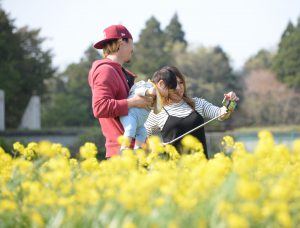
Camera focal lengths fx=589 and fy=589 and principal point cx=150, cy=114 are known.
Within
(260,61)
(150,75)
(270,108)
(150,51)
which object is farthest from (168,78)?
(260,61)

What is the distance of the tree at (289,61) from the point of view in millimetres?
54469

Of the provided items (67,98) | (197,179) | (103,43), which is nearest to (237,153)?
(197,179)

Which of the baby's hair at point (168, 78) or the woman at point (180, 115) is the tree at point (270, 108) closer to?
the woman at point (180, 115)

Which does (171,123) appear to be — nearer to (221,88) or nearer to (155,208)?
(155,208)

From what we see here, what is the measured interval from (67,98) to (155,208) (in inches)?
1537

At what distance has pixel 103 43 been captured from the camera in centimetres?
458

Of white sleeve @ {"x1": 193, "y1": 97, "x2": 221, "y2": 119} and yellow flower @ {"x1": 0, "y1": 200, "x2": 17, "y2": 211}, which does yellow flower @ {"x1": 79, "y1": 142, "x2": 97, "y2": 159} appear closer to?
yellow flower @ {"x1": 0, "y1": 200, "x2": 17, "y2": 211}

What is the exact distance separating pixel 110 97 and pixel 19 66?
32.5 metres

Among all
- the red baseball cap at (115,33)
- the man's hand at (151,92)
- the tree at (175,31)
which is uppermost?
the tree at (175,31)

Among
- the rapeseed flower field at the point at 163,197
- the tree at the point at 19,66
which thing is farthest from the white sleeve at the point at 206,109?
the tree at the point at 19,66

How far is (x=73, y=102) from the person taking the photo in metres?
41.1

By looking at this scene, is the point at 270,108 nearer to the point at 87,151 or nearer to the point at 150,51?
the point at 150,51

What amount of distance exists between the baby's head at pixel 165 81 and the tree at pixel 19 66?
26.3m

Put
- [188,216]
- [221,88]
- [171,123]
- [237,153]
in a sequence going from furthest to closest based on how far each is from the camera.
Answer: [221,88] < [171,123] < [237,153] < [188,216]
